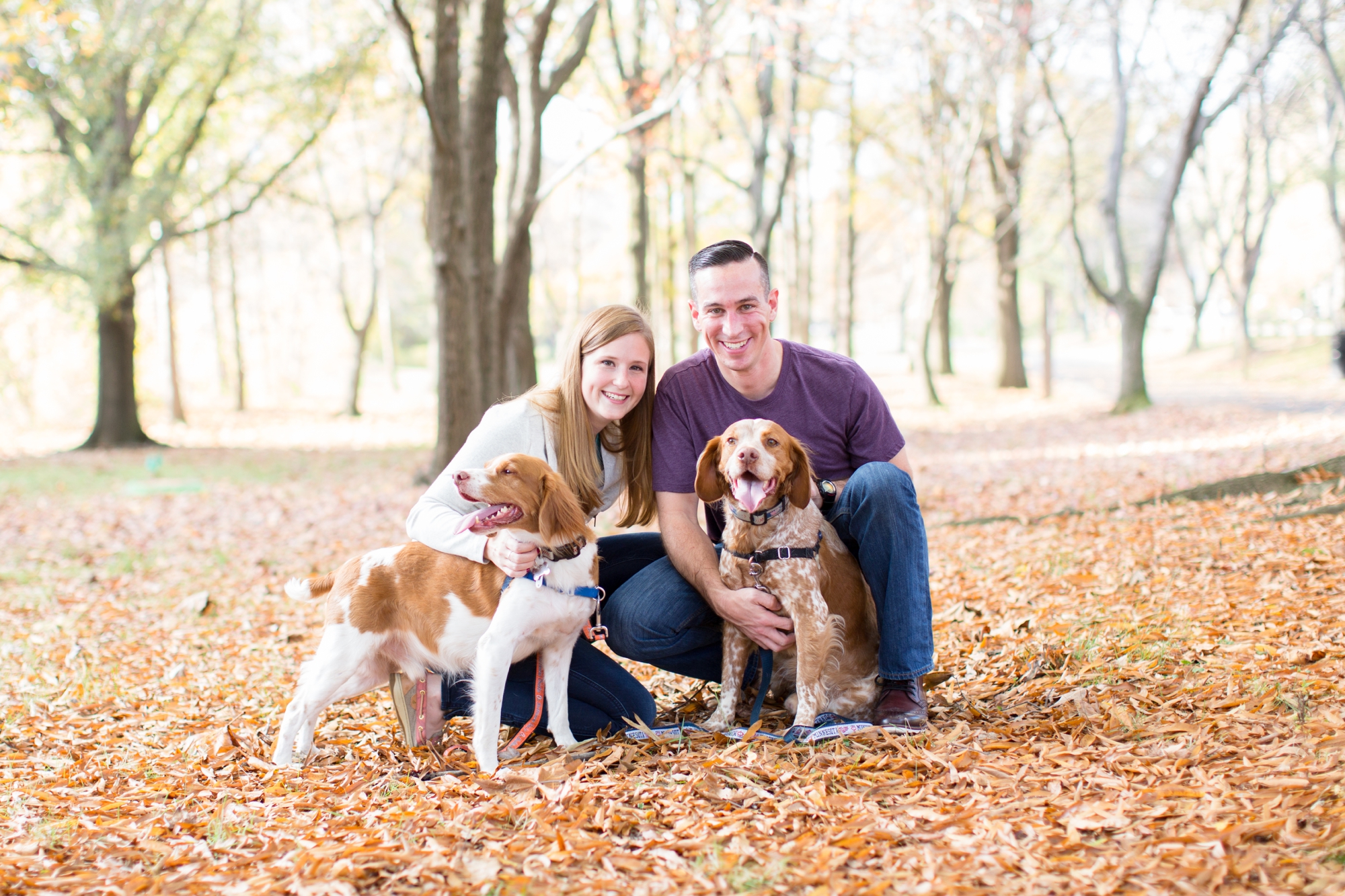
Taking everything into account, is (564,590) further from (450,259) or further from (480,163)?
(480,163)

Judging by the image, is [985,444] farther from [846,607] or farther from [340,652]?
[340,652]

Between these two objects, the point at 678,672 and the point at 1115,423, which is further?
the point at 1115,423

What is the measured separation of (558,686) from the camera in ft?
12.4

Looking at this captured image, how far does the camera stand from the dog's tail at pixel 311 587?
3840 mm

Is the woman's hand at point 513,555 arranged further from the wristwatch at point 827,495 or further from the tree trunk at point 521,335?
the tree trunk at point 521,335

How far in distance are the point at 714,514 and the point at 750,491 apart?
Answer: 741 millimetres

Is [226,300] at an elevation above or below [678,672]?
above

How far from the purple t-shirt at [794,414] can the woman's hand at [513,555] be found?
79 centimetres

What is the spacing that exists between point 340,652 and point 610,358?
1.55 metres

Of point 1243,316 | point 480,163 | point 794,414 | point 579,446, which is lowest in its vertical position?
point 579,446

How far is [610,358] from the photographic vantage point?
387 cm

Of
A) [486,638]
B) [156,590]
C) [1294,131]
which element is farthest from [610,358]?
[1294,131]

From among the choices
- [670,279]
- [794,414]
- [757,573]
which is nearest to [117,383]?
[670,279]

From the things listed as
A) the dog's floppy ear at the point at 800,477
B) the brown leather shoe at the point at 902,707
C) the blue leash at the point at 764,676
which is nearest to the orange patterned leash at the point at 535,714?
the blue leash at the point at 764,676
